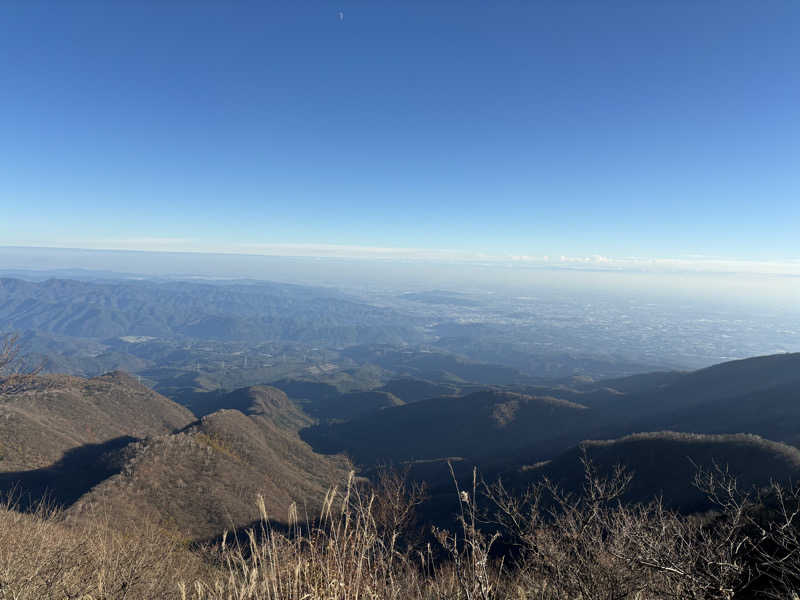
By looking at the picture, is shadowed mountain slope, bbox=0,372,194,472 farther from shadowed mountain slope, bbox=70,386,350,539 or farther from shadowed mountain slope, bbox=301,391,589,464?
shadowed mountain slope, bbox=301,391,589,464

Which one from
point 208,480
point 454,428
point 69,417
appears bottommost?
point 454,428

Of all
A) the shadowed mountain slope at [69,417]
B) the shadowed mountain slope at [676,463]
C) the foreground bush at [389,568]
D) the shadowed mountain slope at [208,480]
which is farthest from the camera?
the shadowed mountain slope at [69,417]

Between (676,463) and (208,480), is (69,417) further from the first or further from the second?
(676,463)

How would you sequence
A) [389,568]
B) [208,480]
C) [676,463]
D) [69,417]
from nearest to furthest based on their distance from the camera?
[389,568]
[676,463]
[208,480]
[69,417]

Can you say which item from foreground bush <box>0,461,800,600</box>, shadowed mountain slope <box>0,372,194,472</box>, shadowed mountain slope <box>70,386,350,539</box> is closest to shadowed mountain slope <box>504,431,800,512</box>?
foreground bush <box>0,461,800,600</box>

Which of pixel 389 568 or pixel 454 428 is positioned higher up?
pixel 389 568

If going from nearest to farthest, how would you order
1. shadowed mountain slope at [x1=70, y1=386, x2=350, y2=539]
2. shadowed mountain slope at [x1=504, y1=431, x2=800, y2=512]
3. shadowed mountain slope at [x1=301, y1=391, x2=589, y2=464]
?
shadowed mountain slope at [x1=504, y1=431, x2=800, y2=512] < shadowed mountain slope at [x1=70, y1=386, x2=350, y2=539] < shadowed mountain slope at [x1=301, y1=391, x2=589, y2=464]

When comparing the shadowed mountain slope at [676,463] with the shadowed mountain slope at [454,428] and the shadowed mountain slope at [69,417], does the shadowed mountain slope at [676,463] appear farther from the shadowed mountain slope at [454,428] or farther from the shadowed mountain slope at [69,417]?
the shadowed mountain slope at [69,417]

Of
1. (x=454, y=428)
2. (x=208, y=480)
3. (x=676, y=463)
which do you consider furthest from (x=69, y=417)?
(x=676, y=463)

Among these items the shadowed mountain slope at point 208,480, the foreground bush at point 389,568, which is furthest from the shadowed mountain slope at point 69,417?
the foreground bush at point 389,568

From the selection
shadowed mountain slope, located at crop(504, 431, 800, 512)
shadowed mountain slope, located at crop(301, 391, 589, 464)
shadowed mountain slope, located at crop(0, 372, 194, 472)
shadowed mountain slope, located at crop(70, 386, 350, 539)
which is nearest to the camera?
shadowed mountain slope, located at crop(504, 431, 800, 512)

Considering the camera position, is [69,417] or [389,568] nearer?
[389,568]

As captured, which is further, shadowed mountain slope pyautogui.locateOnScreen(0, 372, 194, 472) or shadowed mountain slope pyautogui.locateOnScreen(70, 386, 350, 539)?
shadowed mountain slope pyautogui.locateOnScreen(0, 372, 194, 472)
